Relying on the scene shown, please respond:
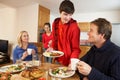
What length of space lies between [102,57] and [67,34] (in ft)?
2.03

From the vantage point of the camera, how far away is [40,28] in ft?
14.9

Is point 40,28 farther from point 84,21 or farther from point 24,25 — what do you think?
point 84,21

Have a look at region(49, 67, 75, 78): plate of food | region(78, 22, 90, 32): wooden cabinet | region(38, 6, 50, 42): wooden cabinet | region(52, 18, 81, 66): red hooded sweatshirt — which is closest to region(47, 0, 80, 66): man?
region(52, 18, 81, 66): red hooded sweatshirt

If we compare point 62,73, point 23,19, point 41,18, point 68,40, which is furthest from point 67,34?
point 23,19

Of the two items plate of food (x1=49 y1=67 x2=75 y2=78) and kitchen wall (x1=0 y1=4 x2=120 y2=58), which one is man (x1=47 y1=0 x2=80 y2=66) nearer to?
plate of food (x1=49 y1=67 x2=75 y2=78)

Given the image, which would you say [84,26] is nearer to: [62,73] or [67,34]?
[67,34]

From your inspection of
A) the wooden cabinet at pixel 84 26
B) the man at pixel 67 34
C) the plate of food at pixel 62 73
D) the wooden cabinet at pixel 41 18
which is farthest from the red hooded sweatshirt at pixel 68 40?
the wooden cabinet at pixel 84 26

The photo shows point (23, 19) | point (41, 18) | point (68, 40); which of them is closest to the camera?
point (68, 40)

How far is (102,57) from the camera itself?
1.32 metres

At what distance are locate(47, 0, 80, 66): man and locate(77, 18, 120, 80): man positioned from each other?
0.34 m

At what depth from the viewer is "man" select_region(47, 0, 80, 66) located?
173 centimetres

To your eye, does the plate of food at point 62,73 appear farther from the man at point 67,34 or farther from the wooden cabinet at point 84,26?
the wooden cabinet at point 84,26

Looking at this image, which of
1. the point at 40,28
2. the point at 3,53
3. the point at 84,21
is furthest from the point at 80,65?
the point at 3,53

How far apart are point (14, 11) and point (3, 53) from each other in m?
1.64
